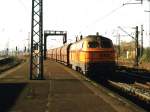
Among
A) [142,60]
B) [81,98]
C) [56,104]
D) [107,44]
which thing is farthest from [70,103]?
[142,60]

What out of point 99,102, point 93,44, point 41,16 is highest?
point 41,16

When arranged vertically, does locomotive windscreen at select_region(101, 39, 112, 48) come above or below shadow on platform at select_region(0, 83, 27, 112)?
above

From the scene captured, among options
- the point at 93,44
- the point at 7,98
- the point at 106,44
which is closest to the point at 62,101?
the point at 7,98

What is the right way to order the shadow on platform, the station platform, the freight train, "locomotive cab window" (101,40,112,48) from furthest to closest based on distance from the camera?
"locomotive cab window" (101,40,112,48) → the freight train → the shadow on platform → the station platform

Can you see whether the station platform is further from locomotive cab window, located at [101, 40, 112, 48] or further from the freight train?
locomotive cab window, located at [101, 40, 112, 48]

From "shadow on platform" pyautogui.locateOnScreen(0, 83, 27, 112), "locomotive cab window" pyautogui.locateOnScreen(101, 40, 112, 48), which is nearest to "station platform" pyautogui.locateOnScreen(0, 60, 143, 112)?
"shadow on platform" pyautogui.locateOnScreen(0, 83, 27, 112)

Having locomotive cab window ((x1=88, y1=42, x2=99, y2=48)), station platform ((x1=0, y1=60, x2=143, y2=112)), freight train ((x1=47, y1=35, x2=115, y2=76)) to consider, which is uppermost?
locomotive cab window ((x1=88, y1=42, x2=99, y2=48))

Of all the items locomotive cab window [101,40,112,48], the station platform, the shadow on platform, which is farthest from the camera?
locomotive cab window [101,40,112,48]

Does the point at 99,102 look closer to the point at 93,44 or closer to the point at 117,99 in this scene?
the point at 117,99

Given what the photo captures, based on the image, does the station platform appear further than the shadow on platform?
No

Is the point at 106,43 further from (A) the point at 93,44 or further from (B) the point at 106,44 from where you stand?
(A) the point at 93,44

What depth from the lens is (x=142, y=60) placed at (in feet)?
195

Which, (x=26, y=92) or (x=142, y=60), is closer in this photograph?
(x=26, y=92)

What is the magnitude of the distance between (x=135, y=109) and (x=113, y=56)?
1356 centimetres
